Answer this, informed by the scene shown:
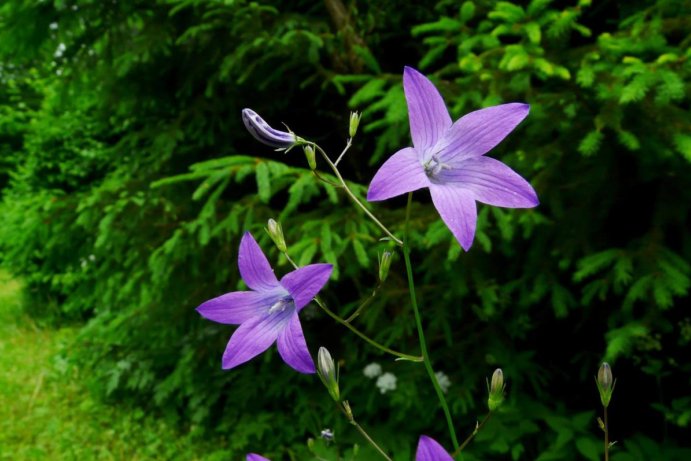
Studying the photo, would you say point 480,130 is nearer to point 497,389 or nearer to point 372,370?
point 497,389

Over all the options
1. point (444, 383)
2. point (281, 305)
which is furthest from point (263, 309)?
point (444, 383)

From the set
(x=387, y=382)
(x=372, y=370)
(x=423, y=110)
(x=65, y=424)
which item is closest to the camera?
(x=423, y=110)

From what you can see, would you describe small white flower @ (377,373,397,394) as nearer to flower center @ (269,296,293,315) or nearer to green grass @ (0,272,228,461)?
green grass @ (0,272,228,461)

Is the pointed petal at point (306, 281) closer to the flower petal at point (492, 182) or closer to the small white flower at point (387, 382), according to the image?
the flower petal at point (492, 182)

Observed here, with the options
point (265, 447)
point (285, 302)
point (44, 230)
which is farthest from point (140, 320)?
point (285, 302)

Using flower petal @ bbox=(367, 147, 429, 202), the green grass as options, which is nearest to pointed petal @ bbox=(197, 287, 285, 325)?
flower petal @ bbox=(367, 147, 429, 202)

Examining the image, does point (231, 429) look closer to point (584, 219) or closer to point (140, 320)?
point (140, 320)
